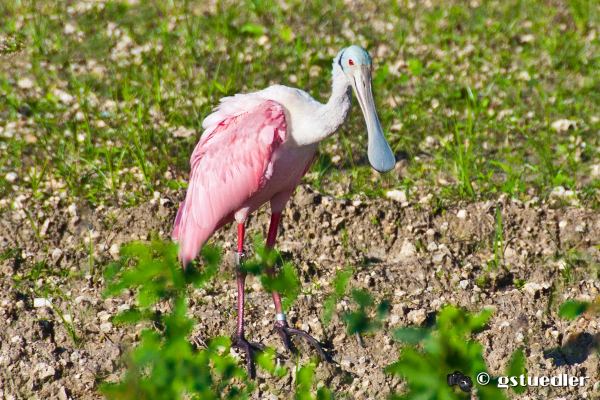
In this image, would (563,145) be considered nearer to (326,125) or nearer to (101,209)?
(326,125)

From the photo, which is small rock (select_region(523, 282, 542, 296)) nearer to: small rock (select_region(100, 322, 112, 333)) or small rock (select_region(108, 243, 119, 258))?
small rock (select_region(100, 322, 112, 333))

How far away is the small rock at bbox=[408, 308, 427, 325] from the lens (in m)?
3.90

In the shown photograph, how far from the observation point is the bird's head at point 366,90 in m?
3.64

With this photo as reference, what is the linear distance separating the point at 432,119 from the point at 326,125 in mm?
2379

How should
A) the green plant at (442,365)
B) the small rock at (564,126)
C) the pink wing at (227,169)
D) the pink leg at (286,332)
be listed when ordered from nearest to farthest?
1. the green plant at (442,365)
2. the pink wing at (227,169)
3. the pink leg at (286,332)
4. the small rock at (564,126)

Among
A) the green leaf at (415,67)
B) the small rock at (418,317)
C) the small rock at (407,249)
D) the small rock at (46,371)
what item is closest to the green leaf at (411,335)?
the small rock at (418,317)

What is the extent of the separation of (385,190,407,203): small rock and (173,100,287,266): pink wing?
1.23 metres

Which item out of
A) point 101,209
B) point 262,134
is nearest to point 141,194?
point 101,209

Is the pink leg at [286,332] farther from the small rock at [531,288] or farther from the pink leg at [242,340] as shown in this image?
the small rock at [531,288]

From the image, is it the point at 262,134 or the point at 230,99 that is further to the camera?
the point at 230,99

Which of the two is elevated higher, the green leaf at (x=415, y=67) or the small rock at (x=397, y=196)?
the green leaf at (x=415, y=67)

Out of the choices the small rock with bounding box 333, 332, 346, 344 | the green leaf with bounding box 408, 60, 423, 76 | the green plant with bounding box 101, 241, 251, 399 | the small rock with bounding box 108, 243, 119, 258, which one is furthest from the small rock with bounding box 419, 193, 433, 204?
the green plant with bounding box 101, 241, 251, 399

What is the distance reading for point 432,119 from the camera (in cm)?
579

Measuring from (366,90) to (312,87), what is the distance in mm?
2335
